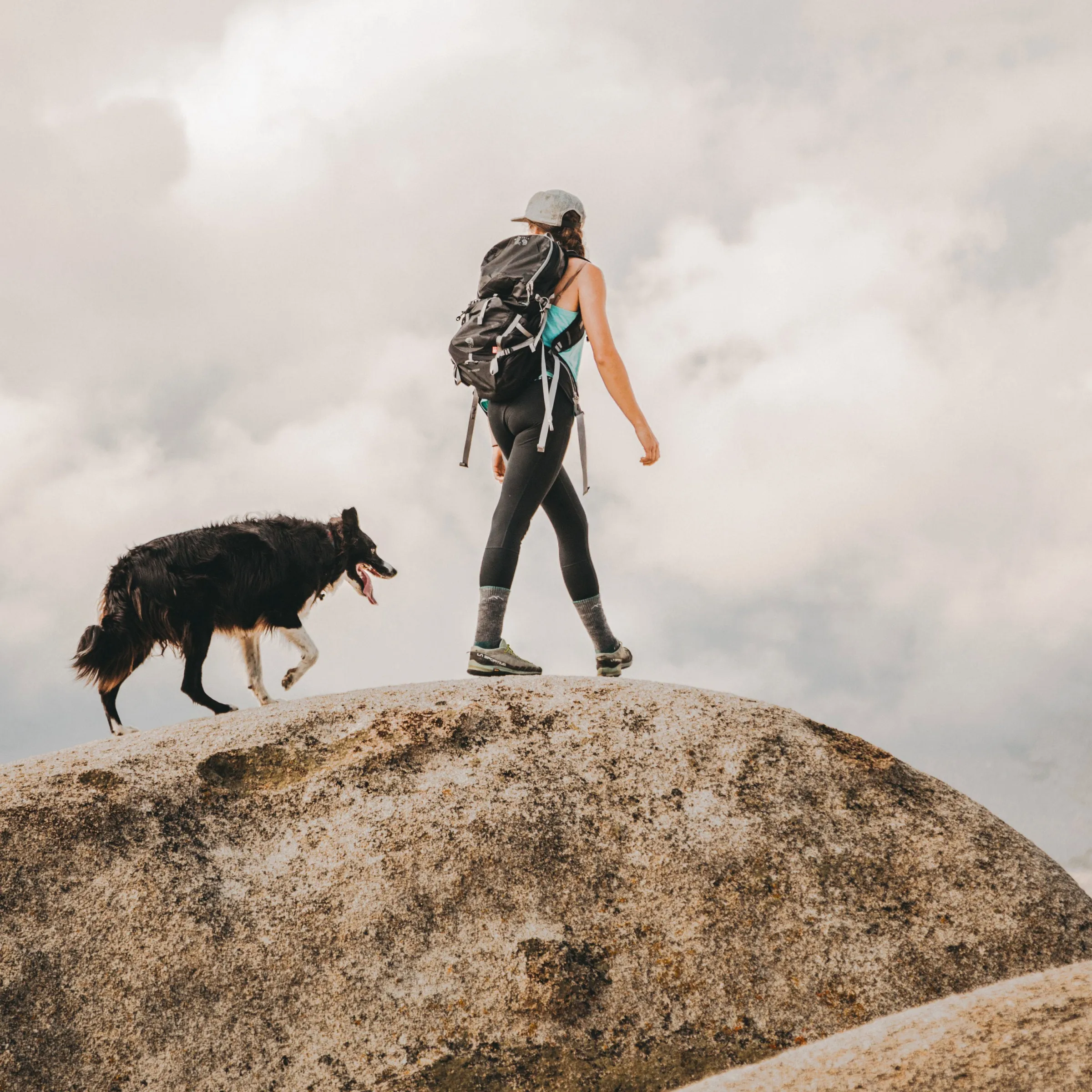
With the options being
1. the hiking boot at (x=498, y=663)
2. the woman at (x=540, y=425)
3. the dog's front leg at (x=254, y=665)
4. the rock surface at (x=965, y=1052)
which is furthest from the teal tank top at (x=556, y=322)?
the rock surface at (x=965, y=1052)

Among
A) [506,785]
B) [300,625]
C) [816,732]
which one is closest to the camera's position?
[506,785]

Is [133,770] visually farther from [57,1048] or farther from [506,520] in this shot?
[506,520]

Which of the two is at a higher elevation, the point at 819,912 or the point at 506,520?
the point at 506,520

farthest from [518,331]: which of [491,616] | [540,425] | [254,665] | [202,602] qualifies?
[254,665]

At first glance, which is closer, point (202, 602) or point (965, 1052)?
point (965, 1052)

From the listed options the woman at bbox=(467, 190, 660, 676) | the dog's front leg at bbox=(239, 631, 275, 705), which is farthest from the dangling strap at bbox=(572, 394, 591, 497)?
the dog's front leg at bbox=(239, 631, 275, 705)

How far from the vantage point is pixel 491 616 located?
23.5ft

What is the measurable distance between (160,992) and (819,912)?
129 inches

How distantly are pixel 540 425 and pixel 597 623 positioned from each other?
5.40 ft

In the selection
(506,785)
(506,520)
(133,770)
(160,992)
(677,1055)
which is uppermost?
(506,520)

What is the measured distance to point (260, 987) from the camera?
4.83 m

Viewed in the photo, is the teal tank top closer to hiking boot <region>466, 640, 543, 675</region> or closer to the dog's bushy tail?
hiking boot <region>466, 640, 543, 675</region>

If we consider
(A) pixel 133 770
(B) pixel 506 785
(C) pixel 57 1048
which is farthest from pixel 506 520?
(C) pixel 57 1048

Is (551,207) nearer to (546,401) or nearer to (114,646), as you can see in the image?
(546,401)
